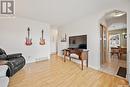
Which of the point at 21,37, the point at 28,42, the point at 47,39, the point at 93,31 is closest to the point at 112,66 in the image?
the point at 93,31

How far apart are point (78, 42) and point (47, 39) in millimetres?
2184

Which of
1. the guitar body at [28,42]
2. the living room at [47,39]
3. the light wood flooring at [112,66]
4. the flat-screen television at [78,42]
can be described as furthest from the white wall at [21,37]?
the light wood flooring at [112,66]

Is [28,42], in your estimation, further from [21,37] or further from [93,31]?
[93,31]

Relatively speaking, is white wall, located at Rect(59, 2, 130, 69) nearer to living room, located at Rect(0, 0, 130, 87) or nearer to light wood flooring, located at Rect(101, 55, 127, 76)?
living room, located at Rect(0, 0, 130, 87)

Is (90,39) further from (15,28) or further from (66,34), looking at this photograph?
(15,28)

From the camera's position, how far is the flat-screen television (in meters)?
4.90

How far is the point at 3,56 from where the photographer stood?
145 inches

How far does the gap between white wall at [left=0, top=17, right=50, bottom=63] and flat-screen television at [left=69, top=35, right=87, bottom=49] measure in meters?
1.65

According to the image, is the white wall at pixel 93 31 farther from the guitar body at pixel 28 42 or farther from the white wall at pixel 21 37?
the guitar body at pixel 28 42

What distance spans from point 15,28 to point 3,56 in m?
1.65

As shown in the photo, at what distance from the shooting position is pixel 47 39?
6.52 m

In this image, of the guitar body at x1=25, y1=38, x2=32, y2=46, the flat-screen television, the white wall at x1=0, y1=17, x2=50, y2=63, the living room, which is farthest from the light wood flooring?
the guitar body at x1=25, y1=38, x2=32, y2=46

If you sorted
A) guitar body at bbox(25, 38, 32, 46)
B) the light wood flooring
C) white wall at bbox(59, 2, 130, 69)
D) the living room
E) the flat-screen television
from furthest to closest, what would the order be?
guitar body at bbox(25, 38, 32, 46)
the flat-screen television
white wall at bbox(59, 2, 130, 69)
the light wood flooring
the living room

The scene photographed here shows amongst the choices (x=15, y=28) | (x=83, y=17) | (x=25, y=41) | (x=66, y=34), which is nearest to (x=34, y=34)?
(x=25, y=41)
